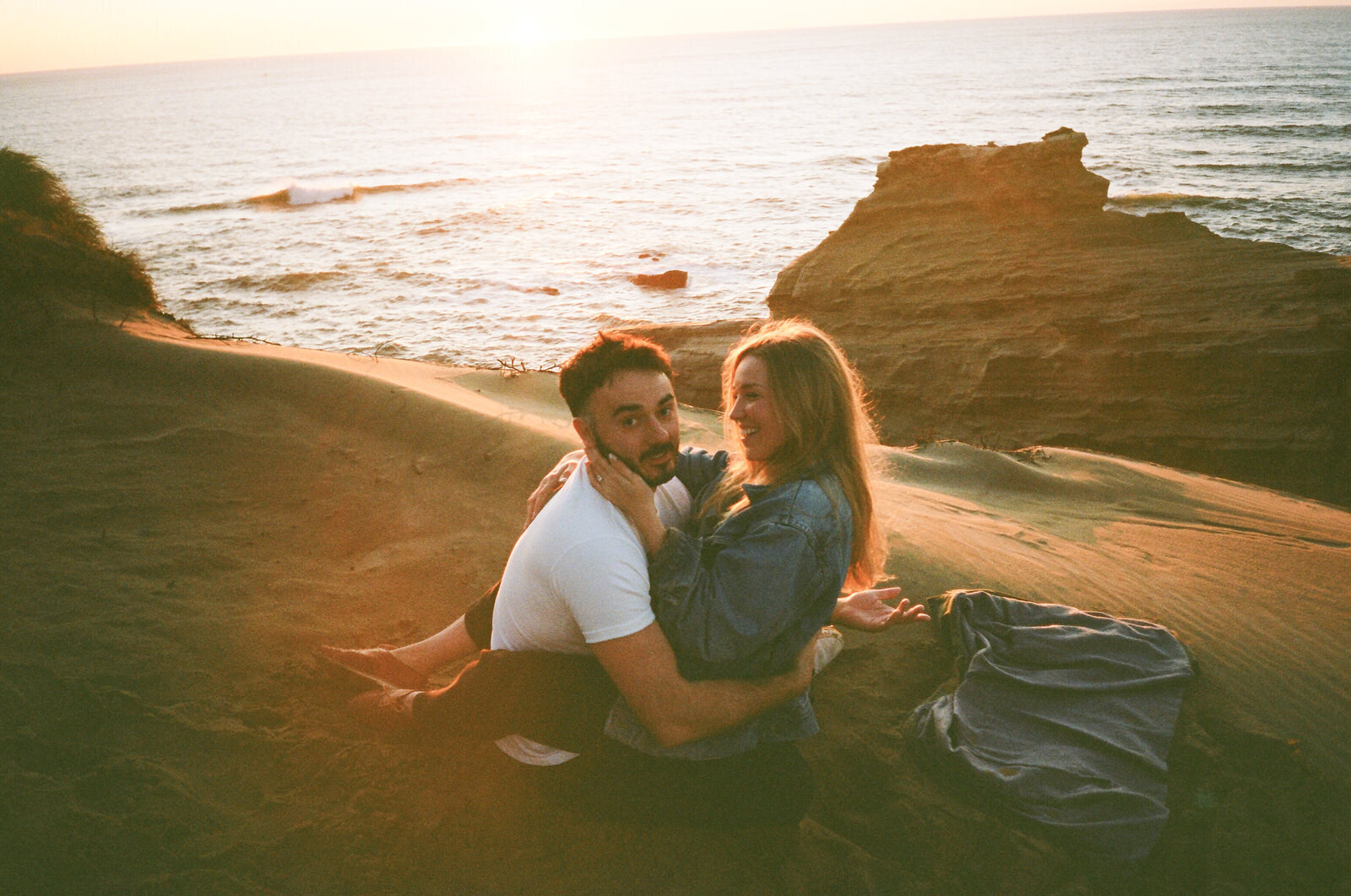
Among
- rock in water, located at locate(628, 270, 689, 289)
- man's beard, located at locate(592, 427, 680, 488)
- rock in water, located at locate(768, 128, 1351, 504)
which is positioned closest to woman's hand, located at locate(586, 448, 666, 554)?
man's beard, located at locate(592, 427, 680, 488)

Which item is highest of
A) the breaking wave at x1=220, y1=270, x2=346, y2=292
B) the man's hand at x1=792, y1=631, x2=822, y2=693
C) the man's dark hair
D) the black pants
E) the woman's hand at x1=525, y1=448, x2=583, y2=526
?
the man's dark hair

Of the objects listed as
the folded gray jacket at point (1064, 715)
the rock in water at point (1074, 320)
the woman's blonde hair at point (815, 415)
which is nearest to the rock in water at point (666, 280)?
the rock in water at point (1074, 320)

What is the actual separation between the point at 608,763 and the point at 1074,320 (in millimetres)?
9822

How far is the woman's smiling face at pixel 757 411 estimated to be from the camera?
3.04 metres

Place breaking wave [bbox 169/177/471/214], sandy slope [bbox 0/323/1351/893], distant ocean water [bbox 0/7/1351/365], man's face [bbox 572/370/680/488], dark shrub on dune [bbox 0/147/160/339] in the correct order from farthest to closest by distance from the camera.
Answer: breaking wave [bbox 169/177/471/214] → distant ocean water [bbox 0/7/1351/365] → dark shrub on dune [bbox 0/147/160/339] → sandy slope [bbox 0/323/1351/893] → man's face [bbox 572/370/680/488]

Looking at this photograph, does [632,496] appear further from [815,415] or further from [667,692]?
[815,415]

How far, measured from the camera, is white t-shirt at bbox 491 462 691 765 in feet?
8.57

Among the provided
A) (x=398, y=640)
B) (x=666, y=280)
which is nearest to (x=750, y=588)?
(x=398, y=640)

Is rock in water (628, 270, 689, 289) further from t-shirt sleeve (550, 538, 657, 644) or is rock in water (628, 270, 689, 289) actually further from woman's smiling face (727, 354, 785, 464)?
t-shirt sleeve (550, 538, 657, 644)

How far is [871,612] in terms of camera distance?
3643 mm

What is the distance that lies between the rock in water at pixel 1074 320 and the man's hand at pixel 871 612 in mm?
7281

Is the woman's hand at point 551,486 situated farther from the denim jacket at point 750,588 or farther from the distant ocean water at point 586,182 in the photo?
the distant ocean water at point 586,182

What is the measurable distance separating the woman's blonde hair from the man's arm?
766mm

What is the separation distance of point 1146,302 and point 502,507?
9.11 m
